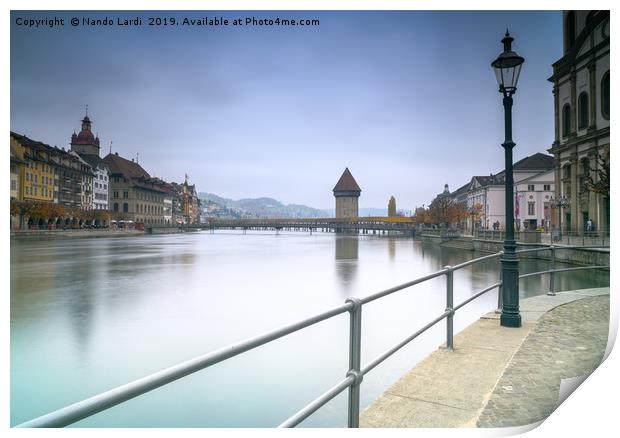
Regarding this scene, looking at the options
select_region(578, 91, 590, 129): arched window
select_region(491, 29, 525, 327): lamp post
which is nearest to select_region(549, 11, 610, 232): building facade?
select_region(578, 91, 590, 129): arched window

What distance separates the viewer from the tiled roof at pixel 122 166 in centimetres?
7757

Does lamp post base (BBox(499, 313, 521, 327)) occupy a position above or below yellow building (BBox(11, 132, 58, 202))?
below

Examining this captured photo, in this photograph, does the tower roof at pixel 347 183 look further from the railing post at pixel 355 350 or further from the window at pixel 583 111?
the railing post at pixel 355 350

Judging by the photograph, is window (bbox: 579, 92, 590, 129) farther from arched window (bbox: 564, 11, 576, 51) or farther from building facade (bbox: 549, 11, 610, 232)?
arched window (bbox: 564, 11, 576, 51)

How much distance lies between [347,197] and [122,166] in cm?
5202

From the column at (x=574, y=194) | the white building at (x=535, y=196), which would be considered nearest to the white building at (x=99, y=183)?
the white building at (x=535, y=196)

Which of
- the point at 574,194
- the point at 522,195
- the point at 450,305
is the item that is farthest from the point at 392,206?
the point at 450,305

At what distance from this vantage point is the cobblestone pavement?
3.08 meters

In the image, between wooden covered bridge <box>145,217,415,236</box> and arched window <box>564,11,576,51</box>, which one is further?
wooden covered bridge <box>145,217,415,236</box>

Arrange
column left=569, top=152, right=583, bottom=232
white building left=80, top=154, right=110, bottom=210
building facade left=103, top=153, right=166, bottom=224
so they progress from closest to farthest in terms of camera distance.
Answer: column left=569, top=152, right=583, bottom=232, white building left=80, top=154, right=110, bottom=210, building facade left=103, top=153, right=166, bottom=224

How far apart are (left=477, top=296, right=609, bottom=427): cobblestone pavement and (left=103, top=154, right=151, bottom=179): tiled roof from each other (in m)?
78.1

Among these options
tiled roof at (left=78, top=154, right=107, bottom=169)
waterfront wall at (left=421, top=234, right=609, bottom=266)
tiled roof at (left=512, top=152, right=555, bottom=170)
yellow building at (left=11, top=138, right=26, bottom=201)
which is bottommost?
waterfront wall at (left=421, top=234, right=609, bottom=266)

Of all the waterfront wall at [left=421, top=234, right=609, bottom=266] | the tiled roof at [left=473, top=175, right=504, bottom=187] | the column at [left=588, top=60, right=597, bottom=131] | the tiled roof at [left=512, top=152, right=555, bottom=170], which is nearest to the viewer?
the waterfront wall at [left=421, top=234, right=609, bottom=266]
